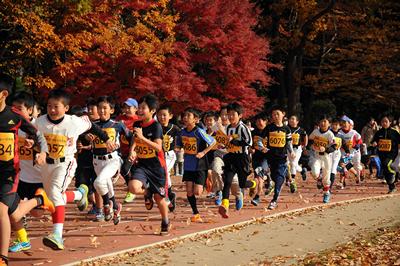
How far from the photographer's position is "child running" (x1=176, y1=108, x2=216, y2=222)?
38.2 feet

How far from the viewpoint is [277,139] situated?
1408cm

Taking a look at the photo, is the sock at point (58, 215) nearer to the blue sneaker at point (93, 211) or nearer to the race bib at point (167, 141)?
the blue sneaker at point (93, 211)

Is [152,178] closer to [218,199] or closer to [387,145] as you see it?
[218,199]

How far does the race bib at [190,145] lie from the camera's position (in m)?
12.0

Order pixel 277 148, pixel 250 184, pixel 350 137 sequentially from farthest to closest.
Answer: pixel 350 137, pixel 277 148, pixel 250 184

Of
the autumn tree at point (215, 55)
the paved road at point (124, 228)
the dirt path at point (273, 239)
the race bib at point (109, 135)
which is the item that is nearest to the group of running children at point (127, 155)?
the race bib at point (109, 135)

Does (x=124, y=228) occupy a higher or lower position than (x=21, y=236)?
lower

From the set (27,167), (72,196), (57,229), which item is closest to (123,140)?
(27,167)

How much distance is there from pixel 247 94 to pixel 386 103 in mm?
11118

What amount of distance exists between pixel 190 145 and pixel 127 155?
64.5 inches

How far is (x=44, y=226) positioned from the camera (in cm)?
1102

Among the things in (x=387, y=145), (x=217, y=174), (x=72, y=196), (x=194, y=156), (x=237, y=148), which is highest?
(x=387, y=145)

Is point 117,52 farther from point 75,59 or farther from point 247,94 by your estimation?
point 247,94

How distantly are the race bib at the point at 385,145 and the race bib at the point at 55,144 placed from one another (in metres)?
11.2
